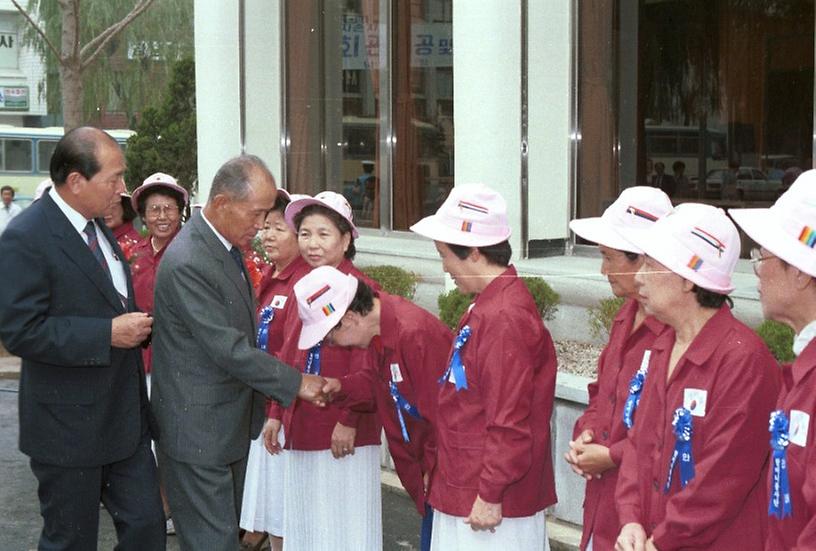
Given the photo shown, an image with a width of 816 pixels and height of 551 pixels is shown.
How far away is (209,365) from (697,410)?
6.74ft

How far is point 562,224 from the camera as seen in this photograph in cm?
1091

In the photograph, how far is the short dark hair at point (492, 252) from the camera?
15.9ft

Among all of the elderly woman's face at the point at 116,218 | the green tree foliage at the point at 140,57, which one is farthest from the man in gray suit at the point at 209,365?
the green tree foliage at the point at 140,57

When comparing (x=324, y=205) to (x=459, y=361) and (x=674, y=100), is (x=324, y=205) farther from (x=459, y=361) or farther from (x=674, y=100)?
(x=674, y=100)

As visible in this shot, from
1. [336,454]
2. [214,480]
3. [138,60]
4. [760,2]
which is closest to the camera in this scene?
[214,480]

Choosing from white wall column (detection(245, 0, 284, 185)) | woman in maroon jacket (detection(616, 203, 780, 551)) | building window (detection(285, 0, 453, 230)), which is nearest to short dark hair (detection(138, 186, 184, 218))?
woman in maroon jacket (detection(616, 203, 780, 551))

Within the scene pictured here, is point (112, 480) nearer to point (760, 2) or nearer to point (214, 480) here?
point (214, 480)

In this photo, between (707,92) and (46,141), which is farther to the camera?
(46,141)

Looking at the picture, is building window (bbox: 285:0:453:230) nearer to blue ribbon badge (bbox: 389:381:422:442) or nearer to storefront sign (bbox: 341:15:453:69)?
storefront sign (bbox: 341:15:453:69)

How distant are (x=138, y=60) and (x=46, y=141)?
11.3ft

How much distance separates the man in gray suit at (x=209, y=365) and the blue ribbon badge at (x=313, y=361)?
65 cm

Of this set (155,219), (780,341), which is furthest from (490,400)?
(155,219)

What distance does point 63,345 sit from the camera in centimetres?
478

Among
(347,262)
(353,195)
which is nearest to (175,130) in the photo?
(353,195)
